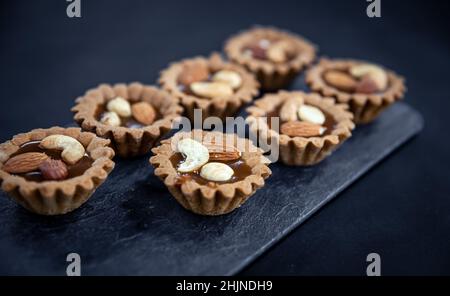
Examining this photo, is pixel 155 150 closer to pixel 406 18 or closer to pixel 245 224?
pixel 245 224

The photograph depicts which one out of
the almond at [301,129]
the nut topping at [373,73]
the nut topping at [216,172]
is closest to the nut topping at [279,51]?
the nut topping at [373,73]

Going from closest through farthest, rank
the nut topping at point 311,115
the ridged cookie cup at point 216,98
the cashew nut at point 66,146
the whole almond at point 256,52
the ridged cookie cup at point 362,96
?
the cashew nut at point 66,146 < the nut topping at point 311,115 < the ridged cookie cup at point 216,98 < the ridged cookie cup at point 362,96 < the whole almond at point 256,52

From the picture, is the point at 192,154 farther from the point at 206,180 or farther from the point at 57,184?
the point at 57,184

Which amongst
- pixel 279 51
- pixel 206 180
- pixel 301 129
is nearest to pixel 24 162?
pixel 206 180

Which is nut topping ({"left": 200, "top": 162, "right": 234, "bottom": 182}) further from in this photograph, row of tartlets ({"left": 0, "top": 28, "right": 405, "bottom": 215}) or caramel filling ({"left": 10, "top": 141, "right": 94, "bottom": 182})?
caramel filling ({"left": 10, "top": 141, "right": 94, "bottom": 182})

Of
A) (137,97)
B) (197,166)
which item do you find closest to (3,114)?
(137,97)

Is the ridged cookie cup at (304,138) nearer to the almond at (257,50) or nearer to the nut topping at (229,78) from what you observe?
the nut topping at (229,78)
